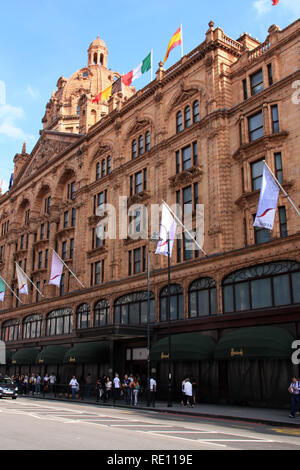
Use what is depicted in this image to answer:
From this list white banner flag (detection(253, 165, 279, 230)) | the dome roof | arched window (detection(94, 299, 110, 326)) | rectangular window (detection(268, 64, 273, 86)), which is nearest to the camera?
white banner flag (detection(253, 165, 279, 230))

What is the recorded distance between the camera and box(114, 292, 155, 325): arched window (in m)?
37.7

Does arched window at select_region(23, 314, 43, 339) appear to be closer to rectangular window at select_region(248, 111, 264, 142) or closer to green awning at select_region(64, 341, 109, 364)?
green awning at select_region(64, 341, 109, 364)

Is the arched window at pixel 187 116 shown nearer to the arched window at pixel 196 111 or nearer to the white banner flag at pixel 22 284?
the arched window at pixel 196 111

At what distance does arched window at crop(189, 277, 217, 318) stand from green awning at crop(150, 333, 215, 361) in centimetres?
197

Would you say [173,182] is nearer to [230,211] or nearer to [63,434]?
[230,211]

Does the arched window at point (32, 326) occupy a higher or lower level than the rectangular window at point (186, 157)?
lower

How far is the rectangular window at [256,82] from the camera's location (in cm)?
3300

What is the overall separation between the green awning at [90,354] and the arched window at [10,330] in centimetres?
2052

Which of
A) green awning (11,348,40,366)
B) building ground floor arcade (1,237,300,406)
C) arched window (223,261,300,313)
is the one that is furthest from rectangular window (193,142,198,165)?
green awning (11,348,40,366)

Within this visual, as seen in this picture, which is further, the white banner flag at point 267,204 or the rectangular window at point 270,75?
the rectangular window at point 270,75

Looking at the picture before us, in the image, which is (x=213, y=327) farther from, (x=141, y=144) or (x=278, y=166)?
(x=141, y=144)

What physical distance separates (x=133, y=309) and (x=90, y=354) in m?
5.43

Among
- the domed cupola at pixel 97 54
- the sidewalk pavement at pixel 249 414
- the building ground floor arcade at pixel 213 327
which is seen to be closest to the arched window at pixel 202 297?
the building ground floor arcade at pixel 213 327

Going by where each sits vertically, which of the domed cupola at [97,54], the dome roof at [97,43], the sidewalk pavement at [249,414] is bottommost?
the sidewalk pavement at [249,414]
